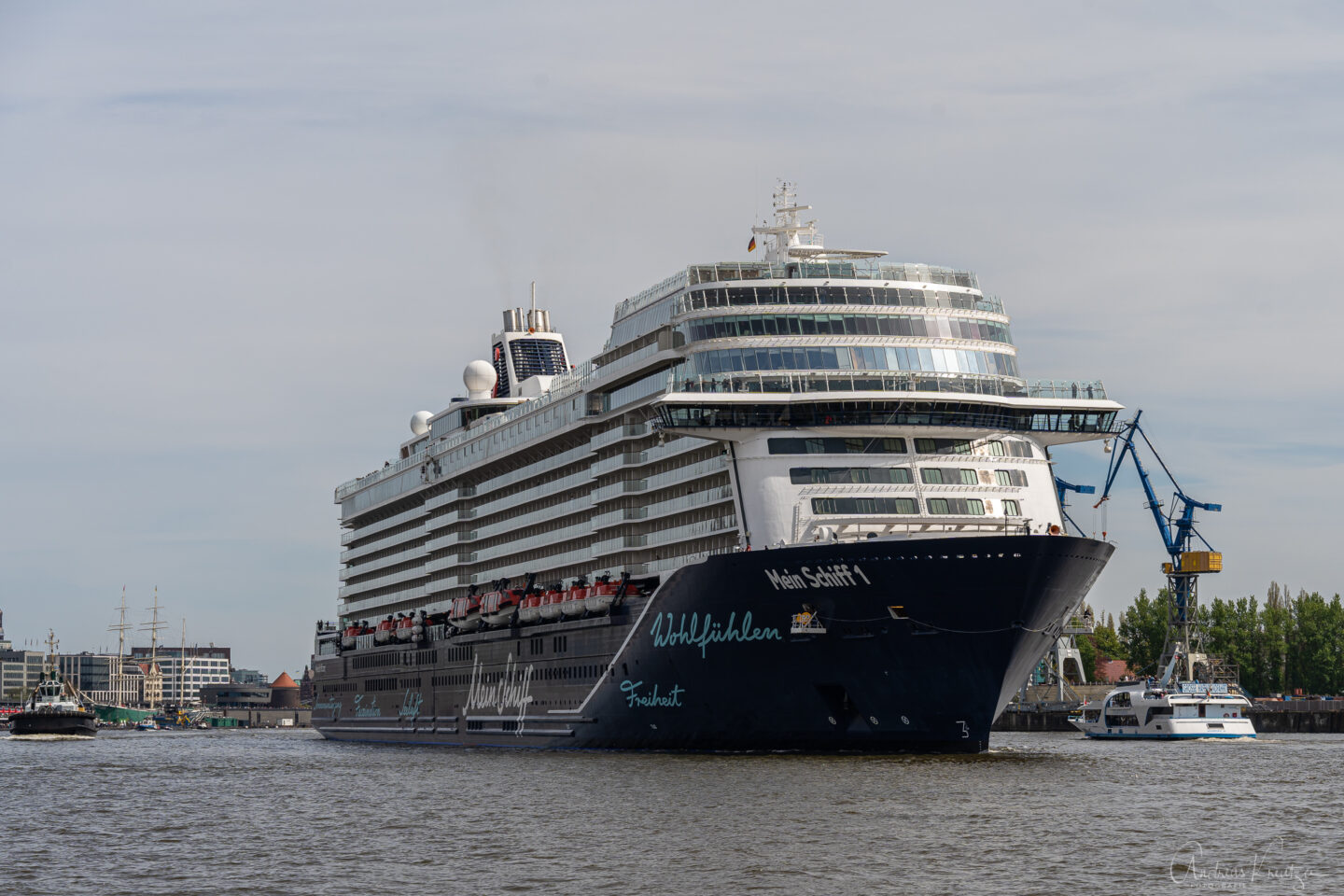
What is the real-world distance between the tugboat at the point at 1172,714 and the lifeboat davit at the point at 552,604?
44637 mm

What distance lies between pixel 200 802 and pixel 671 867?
23389 mm

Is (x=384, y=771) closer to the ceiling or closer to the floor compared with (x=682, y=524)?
closer to the floor

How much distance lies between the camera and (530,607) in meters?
69.0

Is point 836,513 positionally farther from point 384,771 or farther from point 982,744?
point 384,771

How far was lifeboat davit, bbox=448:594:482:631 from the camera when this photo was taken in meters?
75.5

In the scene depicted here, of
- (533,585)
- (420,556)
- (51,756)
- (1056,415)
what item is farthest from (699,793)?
(51,756)

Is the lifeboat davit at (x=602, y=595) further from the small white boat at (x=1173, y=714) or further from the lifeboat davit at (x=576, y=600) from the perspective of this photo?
the small white boat at (x=1173, y=714)

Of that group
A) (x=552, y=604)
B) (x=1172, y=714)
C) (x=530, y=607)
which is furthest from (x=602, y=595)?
(x=1172, y=714)

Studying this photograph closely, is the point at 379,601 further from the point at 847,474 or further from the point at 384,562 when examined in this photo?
the point at 847,474

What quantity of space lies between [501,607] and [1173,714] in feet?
148

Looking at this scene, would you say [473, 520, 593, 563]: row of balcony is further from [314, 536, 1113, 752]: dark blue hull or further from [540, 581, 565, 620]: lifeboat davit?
[314, 536, 1113, 752]: dark blue hull

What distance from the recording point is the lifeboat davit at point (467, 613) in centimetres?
7550

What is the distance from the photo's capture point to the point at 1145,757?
67750 millimetres

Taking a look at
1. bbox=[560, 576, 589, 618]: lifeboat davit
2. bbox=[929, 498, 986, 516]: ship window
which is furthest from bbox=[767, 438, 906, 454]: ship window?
bbox=[560, 576, 589, 618]: lifeboat davit
